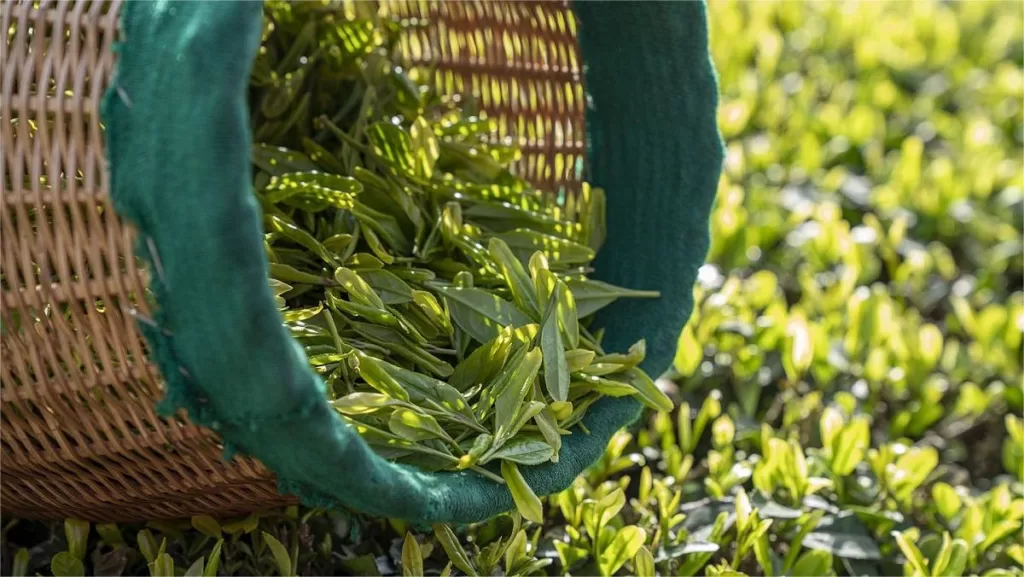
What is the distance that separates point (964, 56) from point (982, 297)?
79 cm

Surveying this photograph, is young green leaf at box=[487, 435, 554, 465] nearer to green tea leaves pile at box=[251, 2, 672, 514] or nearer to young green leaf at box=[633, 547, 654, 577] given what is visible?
green tea leaves pile at box=[251, 2, 672, 514]

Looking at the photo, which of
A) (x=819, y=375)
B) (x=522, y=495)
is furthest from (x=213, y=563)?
(x=819, y=375)

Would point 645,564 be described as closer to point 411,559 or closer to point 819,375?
point 411,559

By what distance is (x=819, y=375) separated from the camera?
1333mm

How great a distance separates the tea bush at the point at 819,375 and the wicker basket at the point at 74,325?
0.29 feet

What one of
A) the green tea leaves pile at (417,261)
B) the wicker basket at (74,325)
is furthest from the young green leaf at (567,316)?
the wicker basket at (74,325)

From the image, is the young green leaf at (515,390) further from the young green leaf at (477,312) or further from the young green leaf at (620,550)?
the young green leaf at (620,550)

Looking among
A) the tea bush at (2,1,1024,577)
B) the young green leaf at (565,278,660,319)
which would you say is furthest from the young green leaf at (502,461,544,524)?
the young green leaf at (565,278,660,319)

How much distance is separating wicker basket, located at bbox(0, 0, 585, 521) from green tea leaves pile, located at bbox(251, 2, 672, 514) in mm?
140

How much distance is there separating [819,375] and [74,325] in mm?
899

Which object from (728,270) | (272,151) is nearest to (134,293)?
Answer: (272,151)

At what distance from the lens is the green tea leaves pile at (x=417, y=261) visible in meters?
0.86

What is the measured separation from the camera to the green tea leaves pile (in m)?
0.86

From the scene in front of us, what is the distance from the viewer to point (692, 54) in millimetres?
1073
